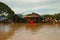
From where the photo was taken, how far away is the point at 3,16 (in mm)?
42375

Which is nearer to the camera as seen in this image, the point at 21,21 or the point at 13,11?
the point at 21,21

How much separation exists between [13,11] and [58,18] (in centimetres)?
972

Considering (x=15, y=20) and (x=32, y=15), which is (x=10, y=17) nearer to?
(x=15, y=20)

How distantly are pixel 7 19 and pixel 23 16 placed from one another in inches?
133

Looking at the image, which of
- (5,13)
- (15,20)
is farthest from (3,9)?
(15,20)

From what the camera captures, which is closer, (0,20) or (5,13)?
(0,20)

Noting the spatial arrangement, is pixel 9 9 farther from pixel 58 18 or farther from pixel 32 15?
pixel 58 18

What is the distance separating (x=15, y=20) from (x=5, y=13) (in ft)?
12.2

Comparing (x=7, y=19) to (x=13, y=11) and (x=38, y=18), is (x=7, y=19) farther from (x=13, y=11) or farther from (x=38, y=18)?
(x=38, y=18)

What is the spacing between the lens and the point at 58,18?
41438mm

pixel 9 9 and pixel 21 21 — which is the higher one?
pixel 9 9

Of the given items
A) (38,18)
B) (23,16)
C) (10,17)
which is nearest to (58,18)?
(38,18)

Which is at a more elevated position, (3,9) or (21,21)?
(3,9)

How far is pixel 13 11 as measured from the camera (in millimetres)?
42625
